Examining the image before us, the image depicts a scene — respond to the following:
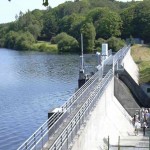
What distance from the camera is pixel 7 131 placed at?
35156 millimetres

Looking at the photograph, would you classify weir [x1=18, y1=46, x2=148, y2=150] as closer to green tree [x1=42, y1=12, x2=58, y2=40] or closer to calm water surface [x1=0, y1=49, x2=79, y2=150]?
calm water surface [x1=0, y1=49, x2=79, y2=150]

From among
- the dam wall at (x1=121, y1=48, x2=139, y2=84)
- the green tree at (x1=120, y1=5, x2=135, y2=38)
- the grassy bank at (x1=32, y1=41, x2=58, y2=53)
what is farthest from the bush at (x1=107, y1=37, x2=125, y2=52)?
the dam wall at (x1=121, y1=48, x2=139, y2=84)

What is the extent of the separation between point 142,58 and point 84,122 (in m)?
60.8

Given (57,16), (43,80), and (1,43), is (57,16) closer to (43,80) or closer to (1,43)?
(1,43)

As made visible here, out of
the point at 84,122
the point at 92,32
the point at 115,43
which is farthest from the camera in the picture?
the point at 92,32

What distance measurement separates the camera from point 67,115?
21.5 metres

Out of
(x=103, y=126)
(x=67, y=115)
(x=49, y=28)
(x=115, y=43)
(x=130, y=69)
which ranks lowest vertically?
→ (x=103, y=126)

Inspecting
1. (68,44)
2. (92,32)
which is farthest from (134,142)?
(68,44)

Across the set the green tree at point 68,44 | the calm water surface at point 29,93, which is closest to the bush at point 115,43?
the green tree at point 68,44

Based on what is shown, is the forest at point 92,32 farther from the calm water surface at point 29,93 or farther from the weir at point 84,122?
the weir at point 84,122

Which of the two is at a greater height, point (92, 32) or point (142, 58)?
point (92, 32)

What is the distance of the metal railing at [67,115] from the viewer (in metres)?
16.0

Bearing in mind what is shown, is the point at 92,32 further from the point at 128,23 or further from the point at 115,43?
the point at 128,23

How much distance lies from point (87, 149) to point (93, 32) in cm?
10534
